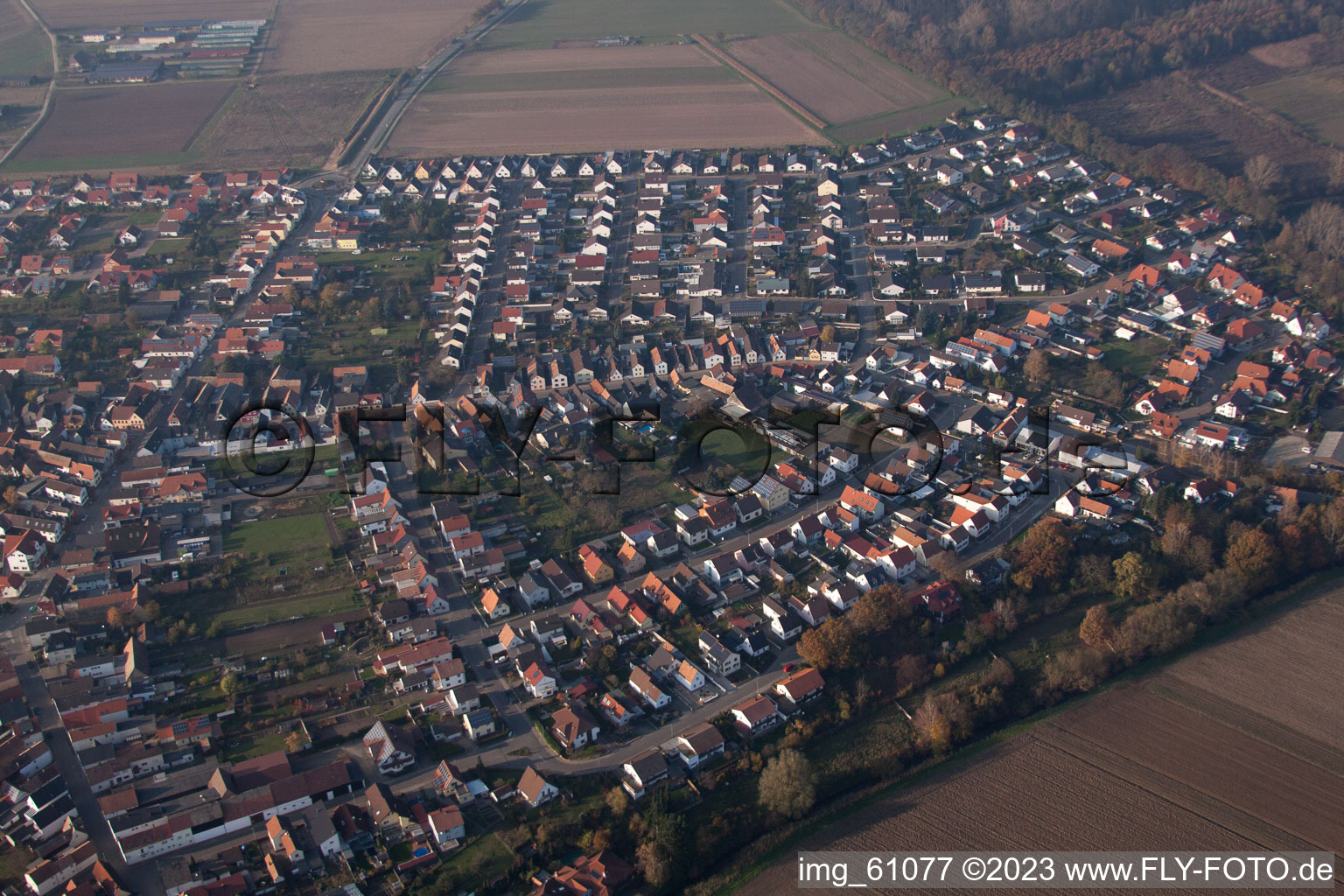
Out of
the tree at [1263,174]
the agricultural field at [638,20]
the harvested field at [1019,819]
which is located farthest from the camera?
the agricultural field at [638,20]

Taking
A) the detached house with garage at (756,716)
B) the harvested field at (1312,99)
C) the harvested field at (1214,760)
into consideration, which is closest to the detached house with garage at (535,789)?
the detached house with garage at (756,716)

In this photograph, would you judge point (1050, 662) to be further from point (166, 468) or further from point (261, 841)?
point (166, 468)

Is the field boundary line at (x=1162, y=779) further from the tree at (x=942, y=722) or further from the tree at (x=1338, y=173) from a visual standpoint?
the tree at (x=1338, y=173)

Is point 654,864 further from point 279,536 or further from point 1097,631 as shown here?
point 279,536

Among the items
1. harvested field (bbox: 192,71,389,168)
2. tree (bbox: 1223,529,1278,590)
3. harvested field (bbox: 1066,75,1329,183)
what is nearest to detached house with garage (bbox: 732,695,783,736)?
tree (bbox: 1223,529,1278,590)

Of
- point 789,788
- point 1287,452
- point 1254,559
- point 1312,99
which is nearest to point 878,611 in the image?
point 789,788
